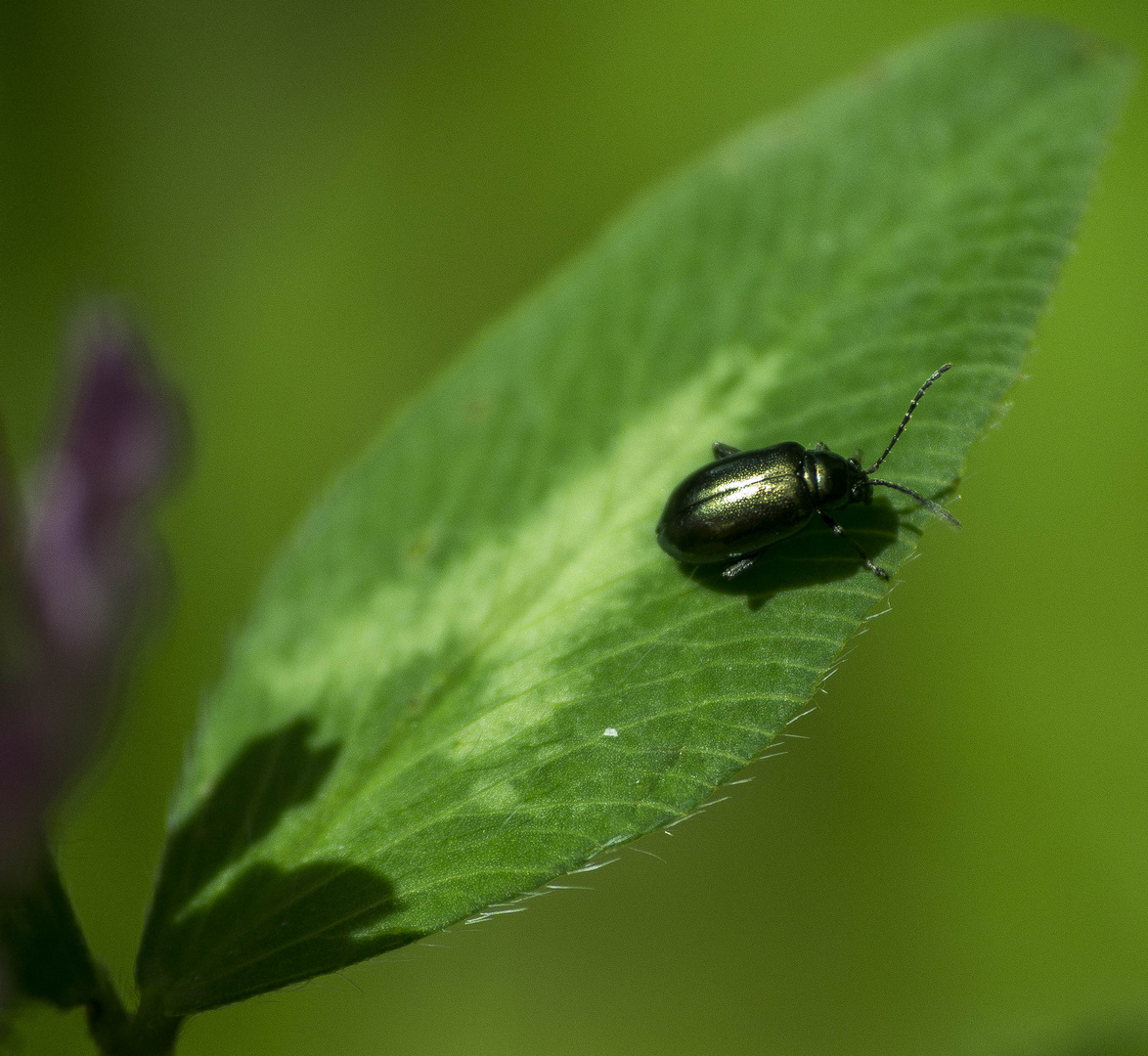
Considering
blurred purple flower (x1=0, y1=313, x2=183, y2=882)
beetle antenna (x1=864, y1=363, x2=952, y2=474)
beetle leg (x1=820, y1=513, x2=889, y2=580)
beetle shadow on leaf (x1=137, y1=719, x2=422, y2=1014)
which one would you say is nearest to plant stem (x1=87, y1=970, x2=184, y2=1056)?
beetle shadow on leaf (x1=137, y1=719, x2=422, y2=1014)

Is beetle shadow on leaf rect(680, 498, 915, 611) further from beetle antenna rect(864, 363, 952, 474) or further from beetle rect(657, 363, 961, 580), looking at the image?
beetle antenna rect(864, 363, 952, 474)

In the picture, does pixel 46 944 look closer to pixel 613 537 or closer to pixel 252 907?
pixel 252 907

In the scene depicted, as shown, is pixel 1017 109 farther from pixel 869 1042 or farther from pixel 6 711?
pixel 869 1042

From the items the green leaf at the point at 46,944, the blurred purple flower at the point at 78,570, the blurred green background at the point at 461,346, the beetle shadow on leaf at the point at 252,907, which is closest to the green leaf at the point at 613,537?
the beetle shadow on leaf at the point at 252,907

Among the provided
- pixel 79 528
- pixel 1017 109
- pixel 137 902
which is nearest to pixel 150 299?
pixel 137 902

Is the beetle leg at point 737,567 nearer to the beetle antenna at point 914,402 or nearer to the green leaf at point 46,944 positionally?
the beetle antenna at point 914,402

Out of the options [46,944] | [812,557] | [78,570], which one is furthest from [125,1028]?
[812,557]
